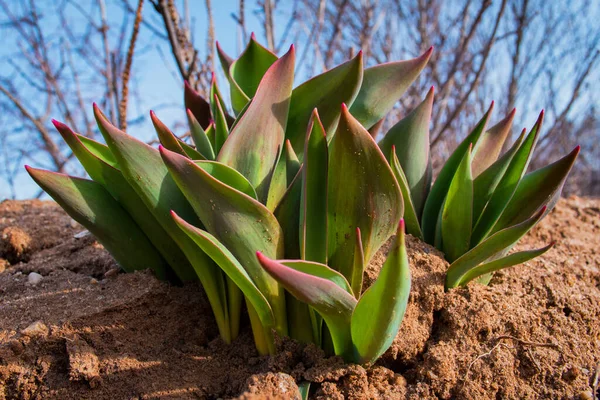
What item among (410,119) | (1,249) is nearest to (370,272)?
(410,119)

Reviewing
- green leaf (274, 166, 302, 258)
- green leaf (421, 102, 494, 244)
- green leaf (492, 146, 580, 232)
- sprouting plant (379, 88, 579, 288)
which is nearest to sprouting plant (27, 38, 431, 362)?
green leaf (274, 166, 302, 258)

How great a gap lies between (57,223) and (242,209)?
125 centimetres

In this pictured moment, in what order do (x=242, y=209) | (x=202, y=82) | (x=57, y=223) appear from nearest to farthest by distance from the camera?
1. (x=242, y=209)
2. (x=57, y=223)
3. (x=202, y=82)

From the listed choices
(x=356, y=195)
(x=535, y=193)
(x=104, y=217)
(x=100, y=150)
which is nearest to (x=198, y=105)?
(x=100, y=150)

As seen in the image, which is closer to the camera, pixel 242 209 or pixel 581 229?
pixel 242 209

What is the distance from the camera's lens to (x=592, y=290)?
129 centimetres

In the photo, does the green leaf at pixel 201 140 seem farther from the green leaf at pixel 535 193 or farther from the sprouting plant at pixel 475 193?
the green leaf at pixel 535 193

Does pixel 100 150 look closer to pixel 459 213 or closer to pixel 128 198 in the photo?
pixel 128 198

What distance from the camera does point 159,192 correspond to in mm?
970

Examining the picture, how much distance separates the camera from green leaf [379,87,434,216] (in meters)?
1.22

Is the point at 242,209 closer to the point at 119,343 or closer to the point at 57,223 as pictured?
the point at 119,343

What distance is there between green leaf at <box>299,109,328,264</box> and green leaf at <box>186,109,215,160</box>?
0.30 metres

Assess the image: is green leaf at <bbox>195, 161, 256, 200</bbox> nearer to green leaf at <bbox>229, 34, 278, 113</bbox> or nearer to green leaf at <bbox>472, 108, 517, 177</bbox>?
green leaf at <bbox>229, 34, 278, 113</bbox>

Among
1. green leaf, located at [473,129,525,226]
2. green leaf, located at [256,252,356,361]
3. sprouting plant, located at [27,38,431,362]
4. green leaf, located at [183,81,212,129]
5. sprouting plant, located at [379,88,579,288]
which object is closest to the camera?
green leaf, located at [256,252,356,361]
